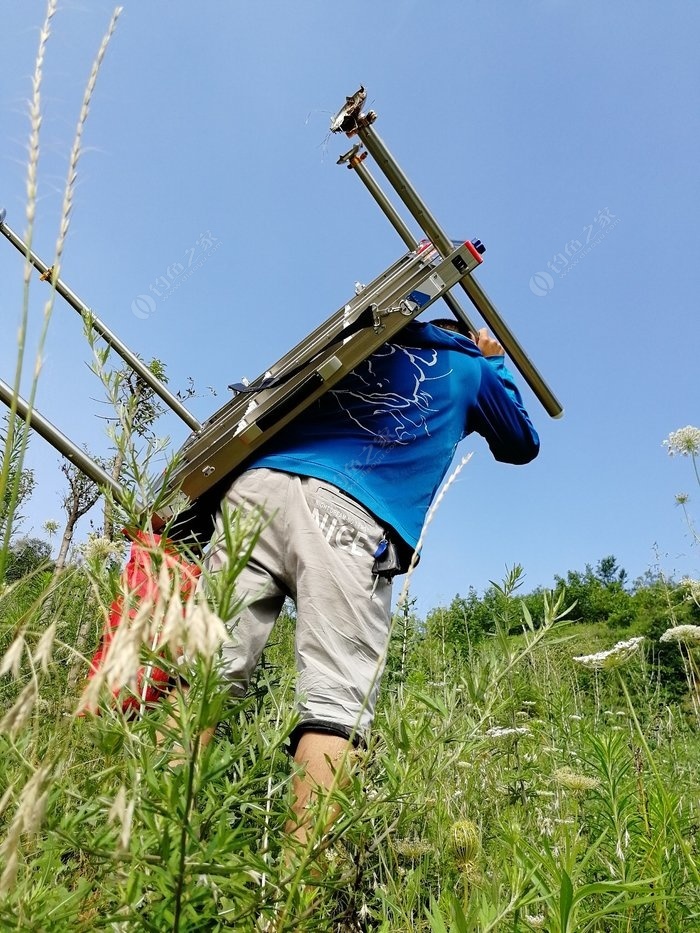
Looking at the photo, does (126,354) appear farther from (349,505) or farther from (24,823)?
(24,823)

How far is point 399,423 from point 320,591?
2.54 ft

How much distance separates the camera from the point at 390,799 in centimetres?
92

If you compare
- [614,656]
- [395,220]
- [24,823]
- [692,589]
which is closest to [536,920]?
[24,823]

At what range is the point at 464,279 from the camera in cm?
309

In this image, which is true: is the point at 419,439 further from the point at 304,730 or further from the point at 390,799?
the point at 390,799

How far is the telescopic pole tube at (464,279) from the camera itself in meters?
2.93

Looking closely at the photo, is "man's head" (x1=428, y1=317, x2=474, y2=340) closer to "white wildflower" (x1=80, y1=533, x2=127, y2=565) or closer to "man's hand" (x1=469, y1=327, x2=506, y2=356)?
"man's hand" (x1=469, y1=327, x2=506, y2=356)

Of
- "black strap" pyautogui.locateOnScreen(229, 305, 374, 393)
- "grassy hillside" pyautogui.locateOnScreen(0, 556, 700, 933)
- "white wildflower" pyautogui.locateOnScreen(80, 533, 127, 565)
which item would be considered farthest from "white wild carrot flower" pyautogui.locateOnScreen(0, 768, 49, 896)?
"black strap" pyautogui.locateOnScreen(229, 305, 374, 393)

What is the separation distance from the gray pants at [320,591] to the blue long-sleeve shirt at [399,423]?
0.28 ft

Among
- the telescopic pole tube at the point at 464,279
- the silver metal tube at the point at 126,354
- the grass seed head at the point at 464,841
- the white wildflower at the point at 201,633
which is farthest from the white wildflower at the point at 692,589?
the white wildflower at the point at 201,633

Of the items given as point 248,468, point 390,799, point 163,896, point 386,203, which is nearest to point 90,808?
point 163,896

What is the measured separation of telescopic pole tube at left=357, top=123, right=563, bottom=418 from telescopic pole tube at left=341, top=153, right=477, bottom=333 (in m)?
0.14

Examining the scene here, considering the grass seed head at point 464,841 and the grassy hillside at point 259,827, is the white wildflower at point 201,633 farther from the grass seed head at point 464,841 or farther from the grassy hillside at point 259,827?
the grass seed head at point 464,841

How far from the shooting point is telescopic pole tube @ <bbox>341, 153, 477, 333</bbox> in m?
3.42
